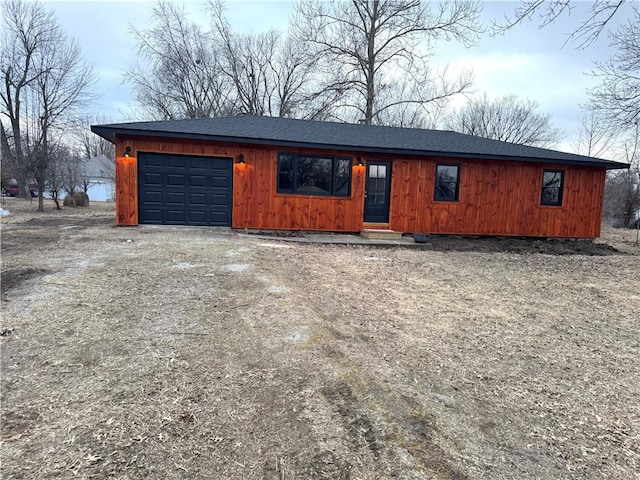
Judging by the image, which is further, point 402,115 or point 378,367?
point 402,115

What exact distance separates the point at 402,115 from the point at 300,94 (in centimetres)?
766

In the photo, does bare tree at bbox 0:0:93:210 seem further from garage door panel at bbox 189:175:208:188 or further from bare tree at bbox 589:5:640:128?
bare tree at bbox 589:5:640:128

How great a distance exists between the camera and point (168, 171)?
9.69 m

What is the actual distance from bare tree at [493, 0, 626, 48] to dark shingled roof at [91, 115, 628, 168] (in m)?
4.26

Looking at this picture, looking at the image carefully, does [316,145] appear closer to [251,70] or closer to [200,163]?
[200,163]

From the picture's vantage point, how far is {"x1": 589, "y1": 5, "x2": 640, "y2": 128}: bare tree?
11.1 m

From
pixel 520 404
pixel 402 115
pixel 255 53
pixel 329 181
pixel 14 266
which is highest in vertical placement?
pixel 255 53

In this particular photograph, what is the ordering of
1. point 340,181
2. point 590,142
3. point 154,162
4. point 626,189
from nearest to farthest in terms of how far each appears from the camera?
point 154,162
point 340,181
point 626,189
point 590,142

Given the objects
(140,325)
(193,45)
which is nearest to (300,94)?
(193,45)

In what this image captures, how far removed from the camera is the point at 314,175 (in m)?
10.4

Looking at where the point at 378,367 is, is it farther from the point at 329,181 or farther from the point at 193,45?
the point at 193,45

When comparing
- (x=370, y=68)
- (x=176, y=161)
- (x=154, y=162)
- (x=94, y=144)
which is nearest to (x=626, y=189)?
(x=370, y=68)

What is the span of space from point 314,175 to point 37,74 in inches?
912

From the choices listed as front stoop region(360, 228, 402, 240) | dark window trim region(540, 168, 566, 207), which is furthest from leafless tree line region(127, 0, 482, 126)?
front stoop region(360, 228, 402, 240)
